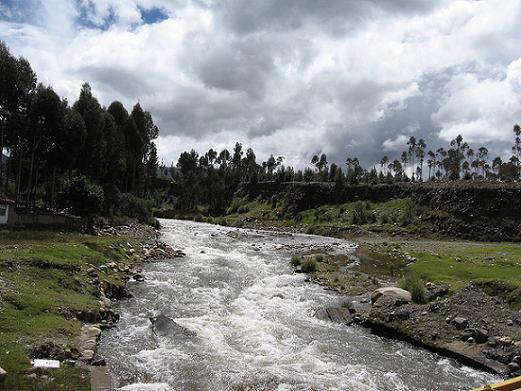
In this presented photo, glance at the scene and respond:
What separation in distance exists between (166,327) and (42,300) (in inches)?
233

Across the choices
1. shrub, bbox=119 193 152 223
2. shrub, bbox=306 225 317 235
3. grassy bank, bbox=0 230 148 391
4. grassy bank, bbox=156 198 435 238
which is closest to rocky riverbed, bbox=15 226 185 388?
grassy bank, bbox=0 230 148 391

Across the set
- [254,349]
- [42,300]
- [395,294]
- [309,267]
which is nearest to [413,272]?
[309,267]

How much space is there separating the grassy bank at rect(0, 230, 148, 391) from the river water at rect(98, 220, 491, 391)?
192cm

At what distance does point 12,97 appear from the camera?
2003 inches

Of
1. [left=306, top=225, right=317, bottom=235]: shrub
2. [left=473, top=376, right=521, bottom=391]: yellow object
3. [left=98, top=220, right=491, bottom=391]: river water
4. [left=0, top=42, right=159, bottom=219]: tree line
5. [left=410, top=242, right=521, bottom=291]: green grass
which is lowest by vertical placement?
[left=98, top=220, right=491, bottom=391]: river water

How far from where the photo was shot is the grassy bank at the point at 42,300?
14.7 m

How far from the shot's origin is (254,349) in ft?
67.9

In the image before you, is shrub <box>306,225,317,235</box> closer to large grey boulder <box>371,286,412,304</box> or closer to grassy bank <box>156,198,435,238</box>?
grassy bank <box>156,198,435,238</box>

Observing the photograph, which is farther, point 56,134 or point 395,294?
point 56,134

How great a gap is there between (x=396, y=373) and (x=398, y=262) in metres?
29.0

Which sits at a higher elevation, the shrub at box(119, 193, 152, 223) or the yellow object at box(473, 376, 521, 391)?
the shrub at box(119, 193, 152, 223)

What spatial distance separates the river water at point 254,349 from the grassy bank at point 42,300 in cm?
192

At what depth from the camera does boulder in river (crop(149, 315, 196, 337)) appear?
22.1 m

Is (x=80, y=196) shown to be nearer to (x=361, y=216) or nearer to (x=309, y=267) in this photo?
(x=309, y=267)
